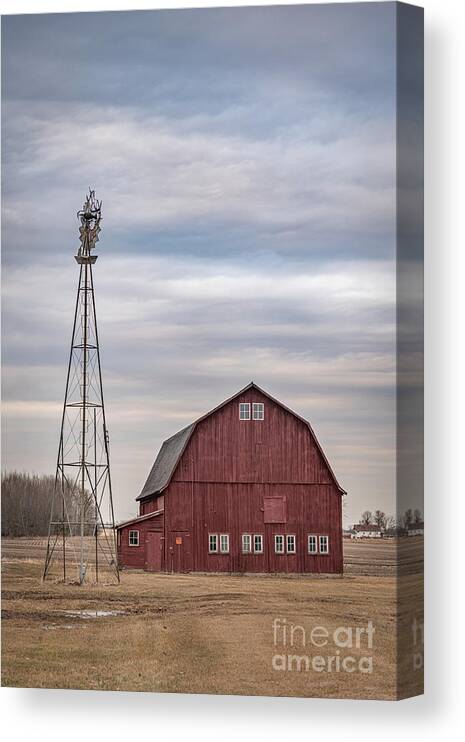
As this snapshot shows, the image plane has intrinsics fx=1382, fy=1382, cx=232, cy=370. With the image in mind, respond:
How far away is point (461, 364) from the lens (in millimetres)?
13492

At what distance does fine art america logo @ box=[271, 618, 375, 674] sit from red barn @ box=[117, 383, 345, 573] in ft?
2.12

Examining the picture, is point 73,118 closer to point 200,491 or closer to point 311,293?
point 311,293

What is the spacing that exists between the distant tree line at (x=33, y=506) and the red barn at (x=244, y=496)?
0.56m

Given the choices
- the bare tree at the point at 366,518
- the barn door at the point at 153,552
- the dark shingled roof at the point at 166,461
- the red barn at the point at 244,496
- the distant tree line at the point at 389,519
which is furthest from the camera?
the barn door at the point at 153,552

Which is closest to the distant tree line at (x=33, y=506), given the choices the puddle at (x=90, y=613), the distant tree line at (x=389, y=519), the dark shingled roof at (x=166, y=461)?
the dark shingled roof at (x=166, y=461)

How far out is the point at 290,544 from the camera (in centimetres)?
1395

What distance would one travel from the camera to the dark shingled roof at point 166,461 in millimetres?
13961

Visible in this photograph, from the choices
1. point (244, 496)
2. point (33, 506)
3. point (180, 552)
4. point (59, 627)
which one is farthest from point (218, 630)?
point (33, 506)

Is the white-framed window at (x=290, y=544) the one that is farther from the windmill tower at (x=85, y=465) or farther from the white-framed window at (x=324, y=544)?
the windmill tower at (x=85, y=465)

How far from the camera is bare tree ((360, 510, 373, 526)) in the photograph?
1345cm

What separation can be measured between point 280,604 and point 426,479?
1.91m

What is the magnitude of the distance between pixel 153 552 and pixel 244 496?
1119mm

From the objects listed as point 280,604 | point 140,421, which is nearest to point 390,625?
point 280,604

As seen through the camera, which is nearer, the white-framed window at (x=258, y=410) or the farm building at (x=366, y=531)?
the farm building at (x=366, y=531)
